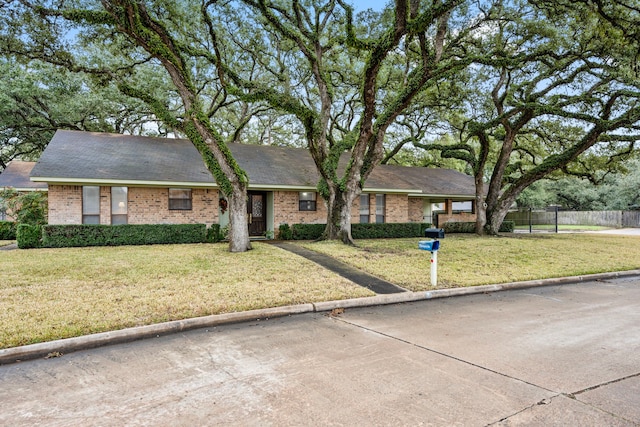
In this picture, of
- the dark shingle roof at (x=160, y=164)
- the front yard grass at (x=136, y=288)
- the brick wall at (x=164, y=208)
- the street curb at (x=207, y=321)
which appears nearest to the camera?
the street curb at (x=207, y=321)

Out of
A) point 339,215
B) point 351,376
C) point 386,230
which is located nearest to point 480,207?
point 386,230

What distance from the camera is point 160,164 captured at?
16047 millimetres

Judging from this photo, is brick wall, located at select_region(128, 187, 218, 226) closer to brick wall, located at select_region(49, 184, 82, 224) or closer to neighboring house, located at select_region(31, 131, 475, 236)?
neighboring house, located at select_region(31, 131, 475, 236)

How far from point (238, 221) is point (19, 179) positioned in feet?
50.6

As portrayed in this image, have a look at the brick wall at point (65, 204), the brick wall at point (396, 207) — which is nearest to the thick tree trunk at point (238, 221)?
the brick wall at point (65, 204)

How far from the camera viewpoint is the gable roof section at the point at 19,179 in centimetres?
1830

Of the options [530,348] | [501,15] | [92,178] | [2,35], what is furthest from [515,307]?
[2,35]

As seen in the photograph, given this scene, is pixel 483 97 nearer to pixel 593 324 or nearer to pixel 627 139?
pixel 627 139

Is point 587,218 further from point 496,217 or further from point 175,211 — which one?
point 175,211

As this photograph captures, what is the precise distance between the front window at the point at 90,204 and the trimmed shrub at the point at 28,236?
5.93ft

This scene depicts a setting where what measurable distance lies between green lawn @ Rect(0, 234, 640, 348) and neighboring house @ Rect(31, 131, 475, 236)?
3.01 m

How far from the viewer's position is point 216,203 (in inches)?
645

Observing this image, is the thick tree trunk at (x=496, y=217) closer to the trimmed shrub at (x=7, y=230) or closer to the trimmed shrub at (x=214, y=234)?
the trimmed shrub at (x=214, y=234)

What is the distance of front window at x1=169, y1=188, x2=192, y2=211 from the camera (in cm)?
1570
